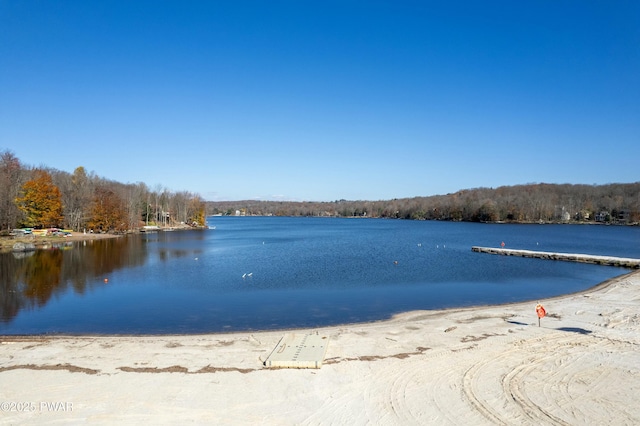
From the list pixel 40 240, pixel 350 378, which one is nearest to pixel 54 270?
pixel 40 240

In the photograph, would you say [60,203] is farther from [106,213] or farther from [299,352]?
[299,352]

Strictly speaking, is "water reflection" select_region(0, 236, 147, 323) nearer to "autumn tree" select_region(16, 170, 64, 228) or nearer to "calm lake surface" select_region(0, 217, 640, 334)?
"calm lake surface" select_region(0, 217, 640, 334)

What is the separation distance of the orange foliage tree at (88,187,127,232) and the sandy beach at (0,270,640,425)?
6424 cm

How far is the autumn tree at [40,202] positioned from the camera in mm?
61016

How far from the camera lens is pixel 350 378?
38.0 feet

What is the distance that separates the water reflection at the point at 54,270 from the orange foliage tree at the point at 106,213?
18.5 m

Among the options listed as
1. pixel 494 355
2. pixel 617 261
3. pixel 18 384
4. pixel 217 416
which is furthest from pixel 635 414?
pixel 617 261

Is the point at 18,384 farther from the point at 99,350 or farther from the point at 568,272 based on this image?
the point at 568,272

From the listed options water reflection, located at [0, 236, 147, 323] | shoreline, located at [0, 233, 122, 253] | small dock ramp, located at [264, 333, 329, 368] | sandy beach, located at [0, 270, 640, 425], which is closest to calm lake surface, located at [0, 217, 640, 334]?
water reflection, located at [0, 236, 147, 323]

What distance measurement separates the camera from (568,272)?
3519 cm

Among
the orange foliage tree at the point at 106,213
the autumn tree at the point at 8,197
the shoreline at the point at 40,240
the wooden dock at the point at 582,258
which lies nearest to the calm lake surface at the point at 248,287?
the wooden dock at the point at 582,258

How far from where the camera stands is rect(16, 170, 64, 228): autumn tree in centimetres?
6102

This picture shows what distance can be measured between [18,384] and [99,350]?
3.31m

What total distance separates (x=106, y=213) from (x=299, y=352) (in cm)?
7324
